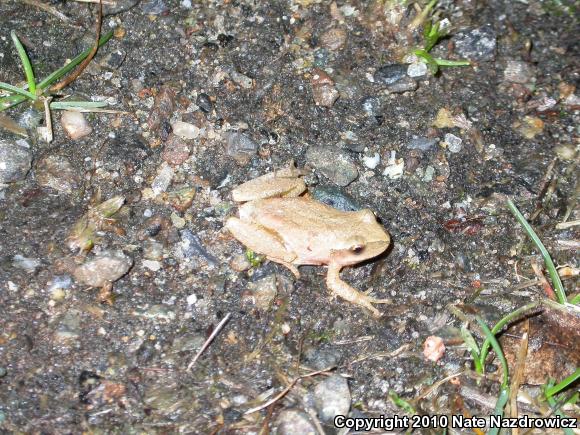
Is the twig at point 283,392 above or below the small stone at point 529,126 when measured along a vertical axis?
below

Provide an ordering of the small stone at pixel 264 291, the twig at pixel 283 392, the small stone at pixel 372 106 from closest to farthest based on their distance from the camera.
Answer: the twig at pixel 283 392, the small stone at pixel 264 291, the small stone at pixel 372 106

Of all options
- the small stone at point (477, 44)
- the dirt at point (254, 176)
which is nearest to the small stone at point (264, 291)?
the dirt at point (254, 176)

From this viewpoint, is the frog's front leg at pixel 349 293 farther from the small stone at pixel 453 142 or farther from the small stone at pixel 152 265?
the small stone at pixel 453 142

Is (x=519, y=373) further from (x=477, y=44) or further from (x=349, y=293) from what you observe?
(x=477, y=44)

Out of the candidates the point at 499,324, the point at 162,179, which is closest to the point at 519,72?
the point at 499,324

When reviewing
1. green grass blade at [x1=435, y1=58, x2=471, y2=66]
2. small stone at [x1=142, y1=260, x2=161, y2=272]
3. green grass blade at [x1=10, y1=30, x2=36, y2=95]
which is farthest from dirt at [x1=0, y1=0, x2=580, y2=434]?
green grass blade at [x1=10, y1=30, x2=36, y2=95]

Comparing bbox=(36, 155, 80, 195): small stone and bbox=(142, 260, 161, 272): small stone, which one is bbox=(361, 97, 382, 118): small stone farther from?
bbox=(36, 155, 80, 195): small stone
